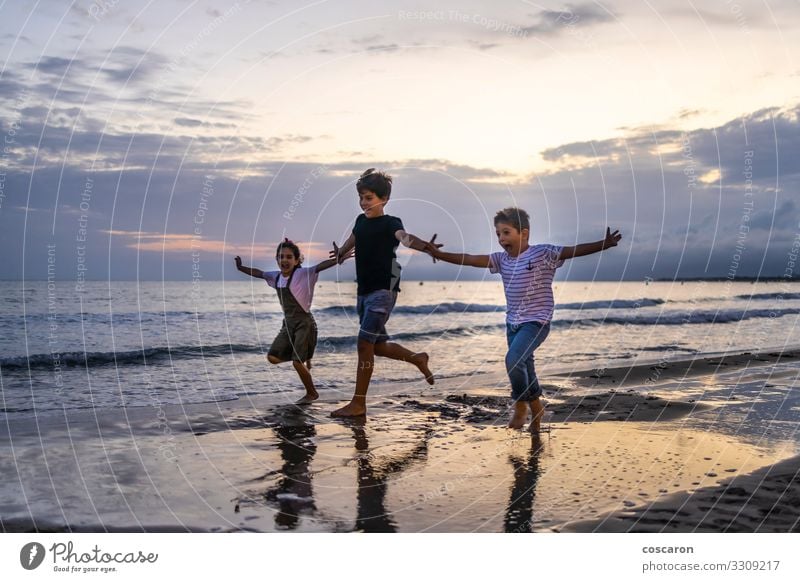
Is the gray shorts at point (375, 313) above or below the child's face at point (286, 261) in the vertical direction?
below

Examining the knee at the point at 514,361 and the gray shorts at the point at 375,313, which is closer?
the knee at the point at 514,361

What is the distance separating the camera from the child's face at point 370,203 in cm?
889

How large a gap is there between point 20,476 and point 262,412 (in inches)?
143

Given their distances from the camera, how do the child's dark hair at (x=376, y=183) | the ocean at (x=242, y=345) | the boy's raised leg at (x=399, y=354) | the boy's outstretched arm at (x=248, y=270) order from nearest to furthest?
the child's dark hair at (x=376, y=183), the boy's raised leg at (x=399, y=354), the boy's outstretched arm at (x=248, y=270), the ocean at (x=242, y=345)

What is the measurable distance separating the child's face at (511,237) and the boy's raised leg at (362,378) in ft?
7.24

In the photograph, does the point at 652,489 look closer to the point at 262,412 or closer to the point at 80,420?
the point at 262,412

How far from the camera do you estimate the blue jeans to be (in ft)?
27.1

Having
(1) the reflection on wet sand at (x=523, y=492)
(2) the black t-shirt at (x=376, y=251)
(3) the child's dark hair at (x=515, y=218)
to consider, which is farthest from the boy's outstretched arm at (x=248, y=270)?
(1) the reflection on wet sand at (x=523, y=492)

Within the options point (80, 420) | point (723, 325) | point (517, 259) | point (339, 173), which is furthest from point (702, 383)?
point (723, 325)

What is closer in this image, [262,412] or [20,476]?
[20,476]

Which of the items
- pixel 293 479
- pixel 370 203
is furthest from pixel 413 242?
pixel 293 479

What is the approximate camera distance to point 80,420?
9.30 metres

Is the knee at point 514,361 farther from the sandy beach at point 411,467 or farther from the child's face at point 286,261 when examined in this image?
the child's face at point 286,261
